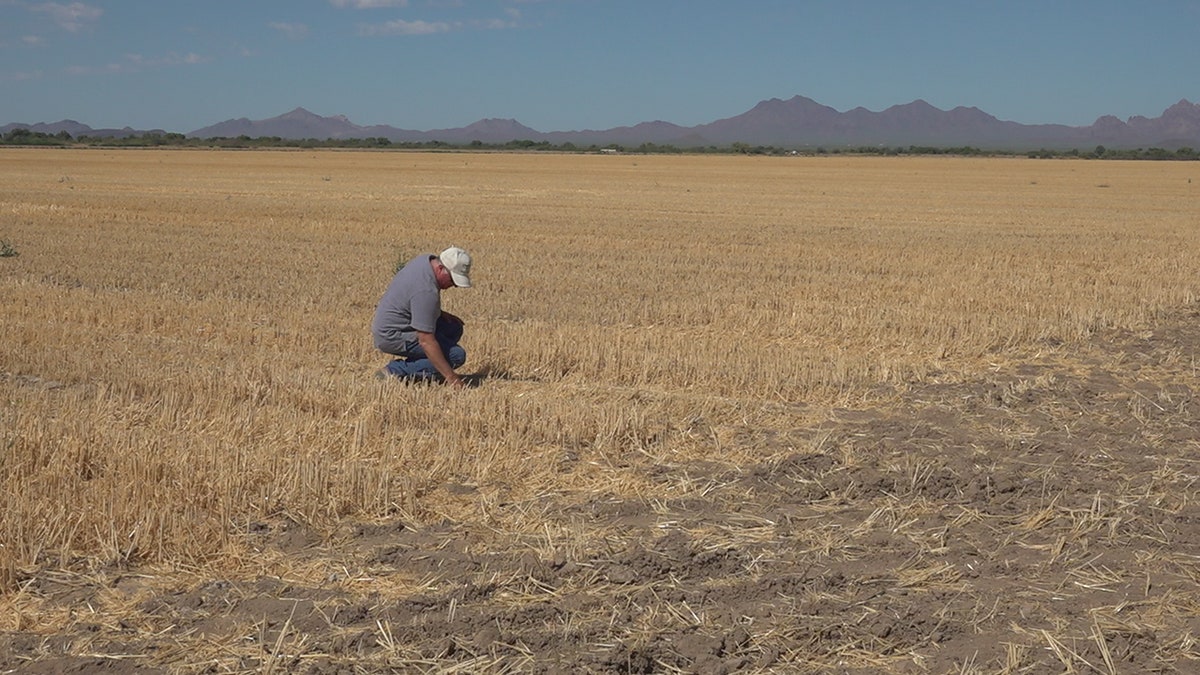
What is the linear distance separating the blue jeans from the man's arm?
21cm

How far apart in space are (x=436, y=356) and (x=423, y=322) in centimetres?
26

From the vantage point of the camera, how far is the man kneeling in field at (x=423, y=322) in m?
8.38

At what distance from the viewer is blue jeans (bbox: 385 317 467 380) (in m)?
8.75

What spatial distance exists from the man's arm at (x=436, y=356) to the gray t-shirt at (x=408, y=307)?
61 mm

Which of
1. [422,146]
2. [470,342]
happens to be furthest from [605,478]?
[422,146]

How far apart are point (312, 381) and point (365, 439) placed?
1647mm

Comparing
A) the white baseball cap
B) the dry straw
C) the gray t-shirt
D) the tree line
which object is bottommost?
the tree line

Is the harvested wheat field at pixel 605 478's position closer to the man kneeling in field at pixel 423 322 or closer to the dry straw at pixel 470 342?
the dry straw at pixel 470 342

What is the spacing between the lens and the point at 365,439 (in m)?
7.11

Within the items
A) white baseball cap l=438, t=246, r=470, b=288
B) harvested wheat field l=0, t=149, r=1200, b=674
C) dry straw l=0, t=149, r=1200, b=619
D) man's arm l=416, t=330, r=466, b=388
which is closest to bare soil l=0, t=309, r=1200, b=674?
harvested wheat field l=0, t=149, r=1200, b=674

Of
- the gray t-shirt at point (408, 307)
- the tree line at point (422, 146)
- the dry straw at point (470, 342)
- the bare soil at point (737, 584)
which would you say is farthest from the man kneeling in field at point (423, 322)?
the tree line at point (422, 146)

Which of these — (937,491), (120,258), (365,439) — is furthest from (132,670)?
(120,258)

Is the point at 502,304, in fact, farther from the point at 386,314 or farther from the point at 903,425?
the point at 903,425

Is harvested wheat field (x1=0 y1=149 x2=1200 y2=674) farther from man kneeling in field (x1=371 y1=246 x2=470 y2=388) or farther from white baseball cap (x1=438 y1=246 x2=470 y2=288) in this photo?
white baseball cap (x1=438 y1=246 x2=470 y2=288)
